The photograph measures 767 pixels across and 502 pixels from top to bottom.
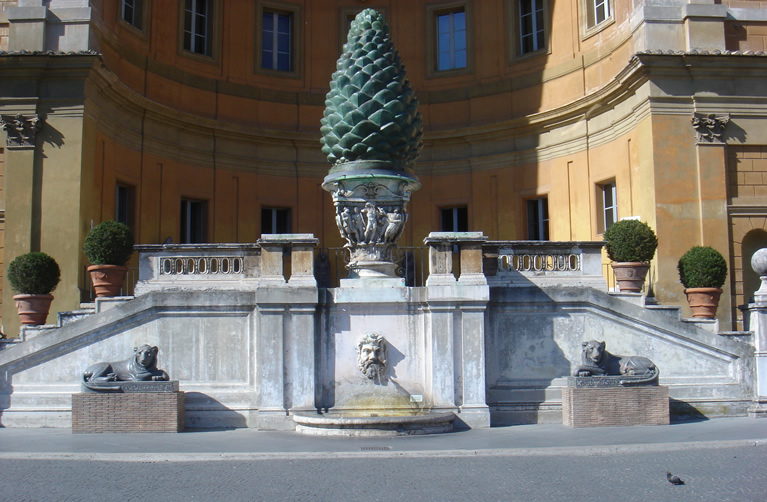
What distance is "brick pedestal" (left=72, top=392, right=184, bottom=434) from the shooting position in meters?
12.5

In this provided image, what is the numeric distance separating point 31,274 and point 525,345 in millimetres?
9367

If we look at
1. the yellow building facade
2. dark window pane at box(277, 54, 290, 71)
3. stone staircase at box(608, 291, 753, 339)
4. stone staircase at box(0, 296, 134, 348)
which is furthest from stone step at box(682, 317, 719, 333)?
dark window pane at box(277, 54, 290, 71)

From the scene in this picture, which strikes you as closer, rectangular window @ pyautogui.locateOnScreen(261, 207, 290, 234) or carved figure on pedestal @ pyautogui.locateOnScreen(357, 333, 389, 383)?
carved figure on pedestal @ pyautogui.locateOnScreen(357, 333, 389, 383)

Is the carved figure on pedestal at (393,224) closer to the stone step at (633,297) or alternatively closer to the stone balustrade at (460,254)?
the stone balustrade at (460,254)

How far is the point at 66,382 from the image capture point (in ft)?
45.1

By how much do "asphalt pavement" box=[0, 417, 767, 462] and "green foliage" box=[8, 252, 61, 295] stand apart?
3607 mm

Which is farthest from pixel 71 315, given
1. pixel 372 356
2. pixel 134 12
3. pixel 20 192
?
pixel 134 12

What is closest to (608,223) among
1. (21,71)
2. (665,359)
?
(665,359)

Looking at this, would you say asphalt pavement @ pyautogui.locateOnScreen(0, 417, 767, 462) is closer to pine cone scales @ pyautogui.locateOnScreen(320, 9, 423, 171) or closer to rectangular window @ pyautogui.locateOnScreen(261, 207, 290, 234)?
pine cone scales @ pyautogui.locateOnScreen(320, 9, 423, 171)

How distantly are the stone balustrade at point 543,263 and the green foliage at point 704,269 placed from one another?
130 inches

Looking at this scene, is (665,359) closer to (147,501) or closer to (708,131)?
(708,131)

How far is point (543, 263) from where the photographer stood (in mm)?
14242

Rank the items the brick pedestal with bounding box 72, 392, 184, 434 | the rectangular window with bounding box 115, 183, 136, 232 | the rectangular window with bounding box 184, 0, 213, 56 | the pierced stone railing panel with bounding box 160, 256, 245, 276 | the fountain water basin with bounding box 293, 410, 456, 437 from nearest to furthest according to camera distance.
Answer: the fountain water basin with bounding box 293, 410, 456, 437 → the brick pedestal with bounding box 72, 392, 184, 434 → the pierced stone railing panel with bounding box 160, 256, 245, 276 → the rectangular window with bounding box 115, 183, 136, 232 → the rectangular window with bounding box 184, 0, 213, 56

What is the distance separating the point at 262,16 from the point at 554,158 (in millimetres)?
9272
